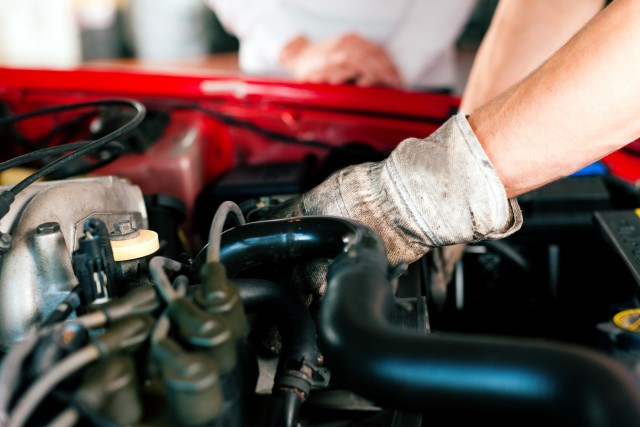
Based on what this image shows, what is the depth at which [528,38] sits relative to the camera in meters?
1.13

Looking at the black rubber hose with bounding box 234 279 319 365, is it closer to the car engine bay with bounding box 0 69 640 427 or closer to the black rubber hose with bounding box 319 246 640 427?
the car engine bay with bounding box 0 69 640 427

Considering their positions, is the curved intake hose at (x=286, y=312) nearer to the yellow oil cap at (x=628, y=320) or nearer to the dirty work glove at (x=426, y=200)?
the dirty work glove at (x=426, y=200)

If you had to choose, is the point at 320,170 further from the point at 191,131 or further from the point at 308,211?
the point at 308,211

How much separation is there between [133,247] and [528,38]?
851 mm

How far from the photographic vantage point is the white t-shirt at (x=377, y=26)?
200 cm

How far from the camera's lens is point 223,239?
1.85ft

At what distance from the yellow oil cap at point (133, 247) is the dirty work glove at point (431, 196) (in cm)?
19

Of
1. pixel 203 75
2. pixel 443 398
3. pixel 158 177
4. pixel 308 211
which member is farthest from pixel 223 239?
pixel 203 75

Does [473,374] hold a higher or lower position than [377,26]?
lower

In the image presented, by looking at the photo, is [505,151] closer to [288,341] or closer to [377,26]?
[288,341]

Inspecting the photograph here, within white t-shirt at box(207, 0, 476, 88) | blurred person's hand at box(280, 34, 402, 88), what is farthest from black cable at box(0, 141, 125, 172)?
white t-shirt at box(207, 0, 476, 88)

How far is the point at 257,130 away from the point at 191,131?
5.3 inches

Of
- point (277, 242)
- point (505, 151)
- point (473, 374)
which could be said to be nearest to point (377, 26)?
point (505, 151)

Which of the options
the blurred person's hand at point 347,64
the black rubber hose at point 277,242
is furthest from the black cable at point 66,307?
the blurred person's hand at point 347,64
